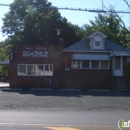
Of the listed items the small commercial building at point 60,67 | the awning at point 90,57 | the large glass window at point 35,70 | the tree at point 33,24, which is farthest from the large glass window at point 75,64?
the tree at point 33,24

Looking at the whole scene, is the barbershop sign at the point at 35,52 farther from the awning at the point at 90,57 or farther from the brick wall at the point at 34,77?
the awning at the point at 90,57

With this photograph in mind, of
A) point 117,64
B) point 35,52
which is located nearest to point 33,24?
point 35,52

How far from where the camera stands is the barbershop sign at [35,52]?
33281 millimetres

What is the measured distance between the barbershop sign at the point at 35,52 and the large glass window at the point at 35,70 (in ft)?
3.50


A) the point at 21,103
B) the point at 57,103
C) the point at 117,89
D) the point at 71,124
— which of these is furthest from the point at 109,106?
the point at 117,89

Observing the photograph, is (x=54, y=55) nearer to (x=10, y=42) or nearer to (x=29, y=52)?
(x=29, y=52)

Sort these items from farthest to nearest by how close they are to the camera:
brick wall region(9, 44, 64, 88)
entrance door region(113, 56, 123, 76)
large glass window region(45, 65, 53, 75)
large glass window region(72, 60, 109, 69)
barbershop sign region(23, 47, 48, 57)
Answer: entrance door region(113, 56, 123, 76)
large glass window region(72, 60, 109, 69)
large glass window region(45, 65, 53, 75)
barbershop sign region(23, 47, 48, 57)
brick wall region(9, 44, 64, 88)

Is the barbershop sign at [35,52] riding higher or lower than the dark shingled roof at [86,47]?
lower

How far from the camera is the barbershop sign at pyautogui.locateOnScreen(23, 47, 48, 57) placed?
109ft

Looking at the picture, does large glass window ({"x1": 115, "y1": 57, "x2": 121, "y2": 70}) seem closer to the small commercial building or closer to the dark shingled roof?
the small commercial building

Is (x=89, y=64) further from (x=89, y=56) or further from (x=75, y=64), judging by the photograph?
(x=75, y=64)

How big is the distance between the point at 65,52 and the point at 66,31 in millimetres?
22596

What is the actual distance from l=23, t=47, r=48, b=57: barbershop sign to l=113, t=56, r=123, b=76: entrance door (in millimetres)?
7601

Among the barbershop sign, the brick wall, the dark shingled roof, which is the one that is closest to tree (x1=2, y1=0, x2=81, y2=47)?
the dark shingled roof
